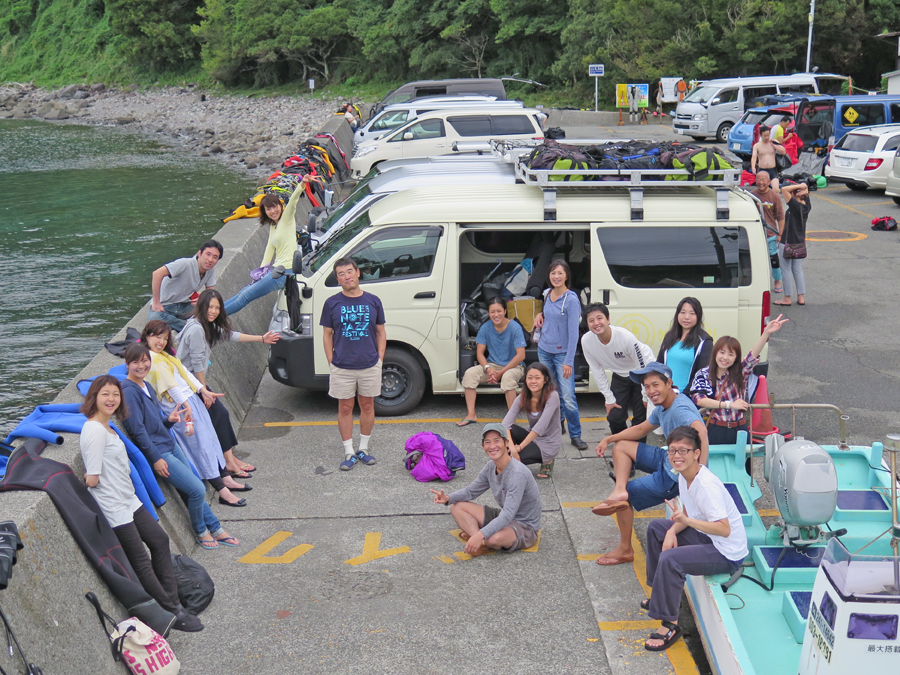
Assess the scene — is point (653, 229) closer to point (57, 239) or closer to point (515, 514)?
point (515, 514)

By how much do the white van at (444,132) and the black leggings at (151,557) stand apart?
625 inches

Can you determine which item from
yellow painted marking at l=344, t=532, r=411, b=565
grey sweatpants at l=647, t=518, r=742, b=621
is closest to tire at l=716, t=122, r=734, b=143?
yellow painted marking at l=344, t=532, r=411, b=565

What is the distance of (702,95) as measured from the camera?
31062 mm

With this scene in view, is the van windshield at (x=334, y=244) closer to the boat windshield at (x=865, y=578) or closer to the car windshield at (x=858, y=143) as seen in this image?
the boat windshield at (x=865, y=578)

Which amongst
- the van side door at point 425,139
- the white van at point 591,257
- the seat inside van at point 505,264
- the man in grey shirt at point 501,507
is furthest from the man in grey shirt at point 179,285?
the van side door at point 425,139

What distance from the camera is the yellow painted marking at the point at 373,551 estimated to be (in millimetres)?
6691

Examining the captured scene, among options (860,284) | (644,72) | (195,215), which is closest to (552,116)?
(644,72)

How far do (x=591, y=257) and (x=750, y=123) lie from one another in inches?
711

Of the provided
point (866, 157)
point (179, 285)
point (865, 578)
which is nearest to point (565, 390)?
point (179, 285)

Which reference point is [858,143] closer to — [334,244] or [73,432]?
[334,244]

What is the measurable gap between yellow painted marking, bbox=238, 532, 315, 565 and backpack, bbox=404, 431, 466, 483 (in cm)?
140

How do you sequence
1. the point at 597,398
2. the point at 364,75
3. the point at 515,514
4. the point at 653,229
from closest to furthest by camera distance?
the point at 515,514 → the point at 653,229 → the point at 597,398 → the point at 364,75

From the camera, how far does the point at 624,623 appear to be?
587 cm

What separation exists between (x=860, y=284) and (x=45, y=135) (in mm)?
47646
